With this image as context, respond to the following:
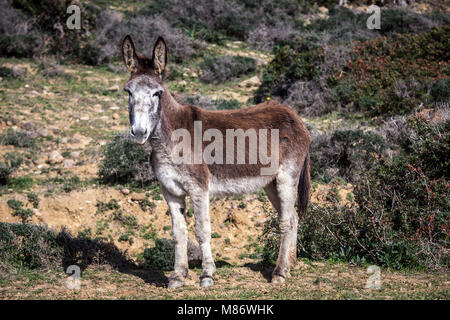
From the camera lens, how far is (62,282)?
5820 millimetres

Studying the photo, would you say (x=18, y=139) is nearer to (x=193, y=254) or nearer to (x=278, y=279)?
(x=193, y=254)

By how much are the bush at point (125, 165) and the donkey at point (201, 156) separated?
3738 millimetres

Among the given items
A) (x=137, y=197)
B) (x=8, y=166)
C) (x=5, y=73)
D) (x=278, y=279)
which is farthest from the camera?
(x=5, y=73)

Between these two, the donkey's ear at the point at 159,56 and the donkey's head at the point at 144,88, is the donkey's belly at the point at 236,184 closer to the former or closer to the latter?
the donkey's head at the point at 144,88

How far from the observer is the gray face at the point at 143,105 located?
5.04 meters

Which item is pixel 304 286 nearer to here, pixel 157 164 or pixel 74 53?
pixel 157 164

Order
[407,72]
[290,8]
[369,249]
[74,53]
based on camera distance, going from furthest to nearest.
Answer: [290,8], [74,53], [407,72], [369,249]

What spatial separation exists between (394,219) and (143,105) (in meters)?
4.24

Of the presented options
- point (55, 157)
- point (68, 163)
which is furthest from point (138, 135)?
point (55, 157)

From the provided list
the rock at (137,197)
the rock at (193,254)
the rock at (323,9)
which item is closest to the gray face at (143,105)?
the rock at (193,254)

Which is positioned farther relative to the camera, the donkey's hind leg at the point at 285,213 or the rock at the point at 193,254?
the rock at the point at 193,254

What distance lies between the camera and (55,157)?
1055 cm

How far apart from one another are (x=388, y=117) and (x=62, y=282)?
8.79 m

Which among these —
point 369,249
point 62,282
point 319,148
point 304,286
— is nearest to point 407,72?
point 319,148
